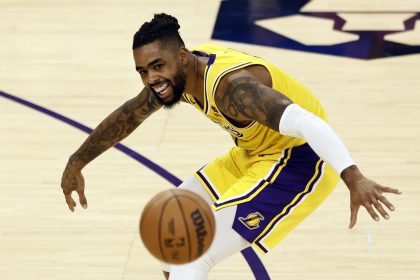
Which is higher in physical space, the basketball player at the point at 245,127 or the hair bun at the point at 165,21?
the hair bun at the point at 165,21

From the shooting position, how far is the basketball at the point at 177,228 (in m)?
4.12

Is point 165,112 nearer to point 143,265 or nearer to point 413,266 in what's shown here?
point 143,265

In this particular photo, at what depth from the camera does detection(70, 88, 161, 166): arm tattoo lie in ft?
17.4

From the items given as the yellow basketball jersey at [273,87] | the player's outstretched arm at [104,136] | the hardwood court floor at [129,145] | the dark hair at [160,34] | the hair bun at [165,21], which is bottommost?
the hardwood court floor at [129,145]

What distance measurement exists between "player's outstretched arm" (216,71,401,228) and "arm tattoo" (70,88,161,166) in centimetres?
84

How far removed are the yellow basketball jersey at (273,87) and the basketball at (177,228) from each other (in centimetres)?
67

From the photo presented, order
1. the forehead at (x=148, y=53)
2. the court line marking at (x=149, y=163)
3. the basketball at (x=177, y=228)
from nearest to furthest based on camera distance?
the basketball at (x=177, y=228) → the forehead at (x=148, y=53) → the court line marking at (x=149, y=163)

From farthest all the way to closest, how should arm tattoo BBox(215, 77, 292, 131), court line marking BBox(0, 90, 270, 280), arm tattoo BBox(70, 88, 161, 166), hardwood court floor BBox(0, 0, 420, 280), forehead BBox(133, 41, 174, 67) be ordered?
hardwood court floor BBox(0, 0, 420, 280), court line marking BBox(0, 90, 270, 280), arm tattoo BBox(70, 88, 161, 166), forehead BBox(133, 41, 174, 67), arm tattoo BBox(215, 77, 292, 131)

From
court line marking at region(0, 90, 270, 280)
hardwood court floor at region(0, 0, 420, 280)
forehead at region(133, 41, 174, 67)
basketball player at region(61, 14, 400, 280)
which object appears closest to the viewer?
basketball player at region(61, 14, 400, 280)

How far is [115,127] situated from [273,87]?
1.08 m

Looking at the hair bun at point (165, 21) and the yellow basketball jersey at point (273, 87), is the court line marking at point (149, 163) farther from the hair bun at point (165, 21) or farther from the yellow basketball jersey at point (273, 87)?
the hair bun at point (165, 21)

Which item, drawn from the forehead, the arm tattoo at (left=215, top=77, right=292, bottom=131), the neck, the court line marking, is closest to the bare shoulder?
the arm tattoo at (left=215, top=77, right=292, bottom=131)

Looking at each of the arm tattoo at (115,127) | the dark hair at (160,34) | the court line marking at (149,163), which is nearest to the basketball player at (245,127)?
the dark hair at (160,34)

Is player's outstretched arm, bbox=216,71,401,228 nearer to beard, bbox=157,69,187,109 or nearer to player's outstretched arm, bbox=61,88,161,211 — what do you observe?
beard, bbox=157,69,187,109
